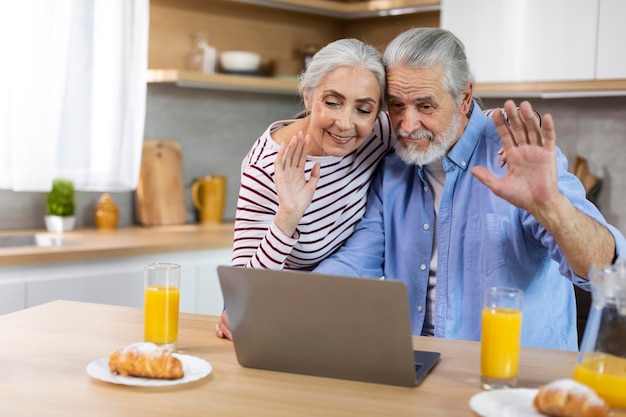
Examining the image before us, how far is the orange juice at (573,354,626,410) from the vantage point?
131cm

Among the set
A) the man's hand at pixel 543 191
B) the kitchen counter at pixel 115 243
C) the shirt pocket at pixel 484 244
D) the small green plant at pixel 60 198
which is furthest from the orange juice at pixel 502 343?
the small green plant at pixel 60 198

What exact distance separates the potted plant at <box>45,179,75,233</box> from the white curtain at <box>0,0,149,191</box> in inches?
1.6

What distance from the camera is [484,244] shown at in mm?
2133

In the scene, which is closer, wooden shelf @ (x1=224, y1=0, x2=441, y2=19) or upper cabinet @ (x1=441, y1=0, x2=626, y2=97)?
upper cabinet @ (x1=441, y1=0, x2=626, y2=97)

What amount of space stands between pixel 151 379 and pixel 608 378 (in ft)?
2.40

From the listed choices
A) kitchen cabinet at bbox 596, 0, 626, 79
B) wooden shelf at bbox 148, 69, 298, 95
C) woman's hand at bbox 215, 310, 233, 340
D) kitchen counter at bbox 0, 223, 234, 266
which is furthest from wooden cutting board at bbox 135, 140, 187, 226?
woman's hand at bbox 215, 310, 233, 340

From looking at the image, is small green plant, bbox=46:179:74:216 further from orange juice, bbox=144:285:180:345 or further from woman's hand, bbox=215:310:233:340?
orange juice, bbox=144:285:180:345

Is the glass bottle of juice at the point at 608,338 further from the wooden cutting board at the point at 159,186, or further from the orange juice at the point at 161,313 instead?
the wooden cutting board at the point at 159,186

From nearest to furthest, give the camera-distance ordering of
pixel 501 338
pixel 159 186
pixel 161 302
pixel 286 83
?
pixel 501 338
pixel 161 302
pixel 159 186
pixel 286 83

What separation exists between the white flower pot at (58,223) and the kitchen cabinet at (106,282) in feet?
1.54

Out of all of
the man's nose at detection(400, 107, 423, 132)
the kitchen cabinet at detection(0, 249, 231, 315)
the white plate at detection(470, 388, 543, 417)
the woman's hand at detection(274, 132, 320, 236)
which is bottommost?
the kitchen cabinet at detection(0, 249, 231, 315)

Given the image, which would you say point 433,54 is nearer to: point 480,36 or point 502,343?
point 502,343

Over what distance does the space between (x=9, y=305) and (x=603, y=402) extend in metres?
2.19

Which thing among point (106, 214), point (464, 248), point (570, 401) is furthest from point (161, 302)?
point (106, 214)
